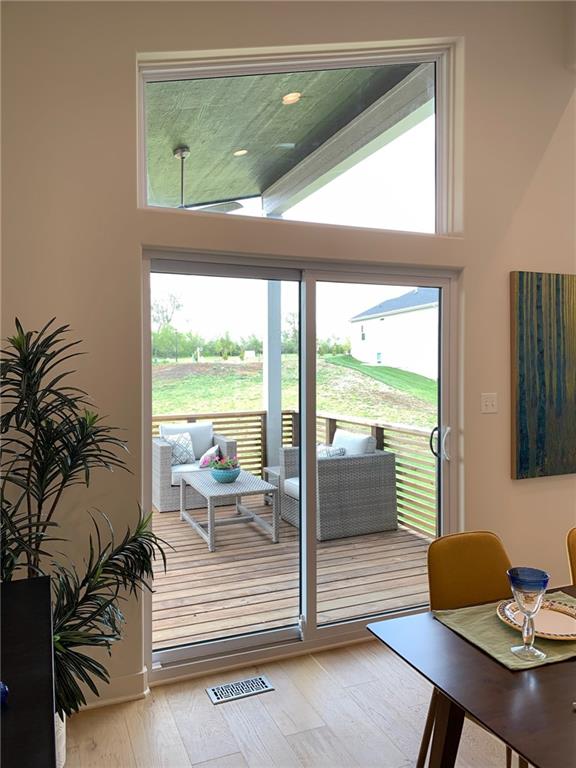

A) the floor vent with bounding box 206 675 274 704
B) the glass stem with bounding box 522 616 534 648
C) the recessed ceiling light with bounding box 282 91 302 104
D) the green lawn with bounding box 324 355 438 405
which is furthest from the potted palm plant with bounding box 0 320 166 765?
the recessed ceiling light with bounding box 282 91 302 104

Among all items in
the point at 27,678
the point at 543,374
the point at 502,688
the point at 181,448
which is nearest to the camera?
the point at 27,678

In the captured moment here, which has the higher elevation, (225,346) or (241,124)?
(241,124)

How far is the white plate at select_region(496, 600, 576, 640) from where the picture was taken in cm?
148

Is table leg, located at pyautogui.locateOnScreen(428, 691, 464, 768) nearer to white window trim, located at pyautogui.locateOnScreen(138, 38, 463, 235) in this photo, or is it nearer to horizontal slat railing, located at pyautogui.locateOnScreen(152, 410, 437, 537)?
horizontal slat railing, located at pyautogui.locateOnScreen(152, 410, 437, 537)

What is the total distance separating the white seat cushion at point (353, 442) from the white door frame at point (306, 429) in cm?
18

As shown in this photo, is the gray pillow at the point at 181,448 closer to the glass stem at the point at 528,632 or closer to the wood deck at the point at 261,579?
the wood deck at the point at 261,579

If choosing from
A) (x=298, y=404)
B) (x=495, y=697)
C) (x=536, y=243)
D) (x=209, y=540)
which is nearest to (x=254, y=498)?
(x=209, y=540)

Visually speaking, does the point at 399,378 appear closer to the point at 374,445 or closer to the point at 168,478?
the point at 374,445

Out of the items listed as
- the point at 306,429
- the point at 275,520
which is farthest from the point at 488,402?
the point at 275,520

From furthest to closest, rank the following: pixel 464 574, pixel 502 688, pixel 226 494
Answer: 1. pixel 226 494
2. pixel 464 574
3. pixel 502 688

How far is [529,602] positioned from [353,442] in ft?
5.70

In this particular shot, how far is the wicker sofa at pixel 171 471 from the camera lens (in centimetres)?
271

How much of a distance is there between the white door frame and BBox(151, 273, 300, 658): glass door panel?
0.04 m

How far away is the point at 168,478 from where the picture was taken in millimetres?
2762
